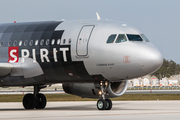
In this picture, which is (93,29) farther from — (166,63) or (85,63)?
(166,63)

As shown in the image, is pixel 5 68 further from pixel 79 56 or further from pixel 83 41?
pixel 83 41

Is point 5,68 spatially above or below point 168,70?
below

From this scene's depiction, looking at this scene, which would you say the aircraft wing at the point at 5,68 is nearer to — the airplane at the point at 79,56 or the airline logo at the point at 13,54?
the airplane at the point at 79,56

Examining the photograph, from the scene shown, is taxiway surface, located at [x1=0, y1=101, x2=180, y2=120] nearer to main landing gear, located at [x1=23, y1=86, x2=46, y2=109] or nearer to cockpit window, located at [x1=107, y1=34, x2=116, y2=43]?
main landing gear, located at [x1=23, y1=86, x2=46, y2=109]

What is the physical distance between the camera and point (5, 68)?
2362 centimetres

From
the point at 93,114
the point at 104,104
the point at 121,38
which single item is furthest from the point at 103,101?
the point at 121,38

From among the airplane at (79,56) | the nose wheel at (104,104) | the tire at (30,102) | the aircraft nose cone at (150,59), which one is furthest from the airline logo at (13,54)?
the aircraft nose cone at (150,59)

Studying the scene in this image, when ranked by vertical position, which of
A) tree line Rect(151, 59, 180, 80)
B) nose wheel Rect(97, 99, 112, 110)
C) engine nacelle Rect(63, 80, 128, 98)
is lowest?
nose wheel Rect(97, 99, 112, 110)

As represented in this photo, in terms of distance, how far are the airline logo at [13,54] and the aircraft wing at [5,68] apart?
0.44 metres

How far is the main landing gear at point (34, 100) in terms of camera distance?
2658 centimetres

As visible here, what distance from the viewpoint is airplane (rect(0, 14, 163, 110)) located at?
854 inches

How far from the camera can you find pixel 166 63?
17988 cm

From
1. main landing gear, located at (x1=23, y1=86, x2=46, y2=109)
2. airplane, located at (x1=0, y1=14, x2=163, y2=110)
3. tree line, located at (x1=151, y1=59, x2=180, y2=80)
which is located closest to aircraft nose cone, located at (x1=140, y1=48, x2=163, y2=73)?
airplane, located at (x1=0, y1=14, x2=163, y2=110)

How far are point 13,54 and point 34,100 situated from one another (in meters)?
3.86
